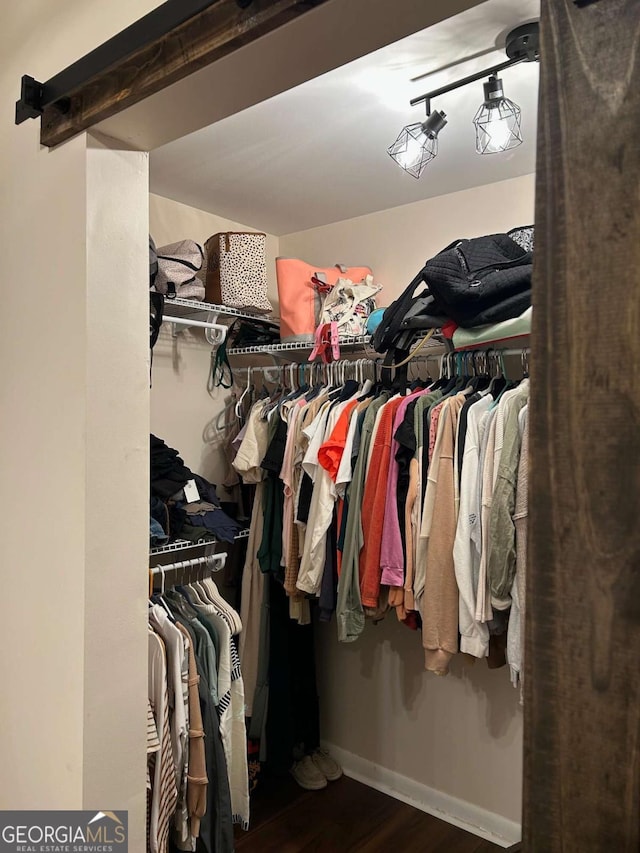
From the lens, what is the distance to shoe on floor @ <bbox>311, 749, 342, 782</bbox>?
8.45ft

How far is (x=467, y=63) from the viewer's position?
1.58 metres

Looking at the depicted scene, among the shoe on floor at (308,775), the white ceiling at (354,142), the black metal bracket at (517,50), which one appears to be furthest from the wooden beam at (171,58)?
the shoe on floor at (308,775)

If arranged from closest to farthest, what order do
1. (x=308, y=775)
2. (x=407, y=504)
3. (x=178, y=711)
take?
(x=178, y=711) → (x=407, y=504) → (x=308, y=775)

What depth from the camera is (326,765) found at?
261 centimetres

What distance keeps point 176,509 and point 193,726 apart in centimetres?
68

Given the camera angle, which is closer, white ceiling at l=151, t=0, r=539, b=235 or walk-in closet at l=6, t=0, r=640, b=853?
walk-in closet at l=6, t=0, r=640, b=853

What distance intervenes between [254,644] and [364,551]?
75 centimetres

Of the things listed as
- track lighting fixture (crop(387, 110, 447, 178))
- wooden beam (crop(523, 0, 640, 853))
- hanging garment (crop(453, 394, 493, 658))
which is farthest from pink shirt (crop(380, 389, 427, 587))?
wooden beam (crop(523, 0, 640, 853))

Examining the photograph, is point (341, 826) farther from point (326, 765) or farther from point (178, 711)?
point (178, 711)

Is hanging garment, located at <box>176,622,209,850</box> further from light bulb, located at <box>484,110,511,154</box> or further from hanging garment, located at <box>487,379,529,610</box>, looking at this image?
light bulb, located at <box>484,110,511,154</box>

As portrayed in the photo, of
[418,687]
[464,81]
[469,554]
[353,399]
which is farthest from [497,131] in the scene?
[418,687]

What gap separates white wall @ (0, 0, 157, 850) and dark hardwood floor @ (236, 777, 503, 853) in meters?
1.33

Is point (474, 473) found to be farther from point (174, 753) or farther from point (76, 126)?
point (76, 126)

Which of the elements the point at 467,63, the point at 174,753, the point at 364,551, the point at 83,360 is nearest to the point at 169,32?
the point at 83,360
